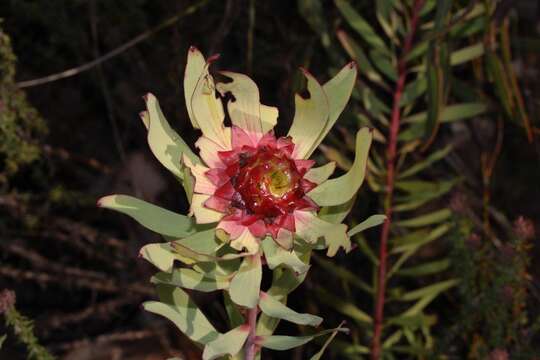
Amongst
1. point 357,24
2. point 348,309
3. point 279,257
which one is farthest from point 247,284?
point 357,24

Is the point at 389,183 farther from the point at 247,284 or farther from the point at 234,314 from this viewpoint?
the point at 247,284

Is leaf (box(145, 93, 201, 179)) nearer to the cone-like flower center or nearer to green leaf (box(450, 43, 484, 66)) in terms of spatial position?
the cone-like flower center

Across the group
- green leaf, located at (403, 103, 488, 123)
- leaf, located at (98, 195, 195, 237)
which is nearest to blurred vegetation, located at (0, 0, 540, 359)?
green leaf, located at (403, 103, 488, 123)

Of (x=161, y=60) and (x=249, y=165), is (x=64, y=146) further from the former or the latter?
(x=249, y=165)

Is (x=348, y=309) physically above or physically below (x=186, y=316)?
below

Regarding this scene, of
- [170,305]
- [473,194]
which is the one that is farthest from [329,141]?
[170,305]

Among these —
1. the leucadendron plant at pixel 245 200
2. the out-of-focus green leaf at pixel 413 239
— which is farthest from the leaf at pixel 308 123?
the out-of-focus green leaf at pixel 413 239

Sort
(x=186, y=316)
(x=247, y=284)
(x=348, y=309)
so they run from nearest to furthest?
(x=247, y=284), (x=186, y=316), (x=348, y=309)
